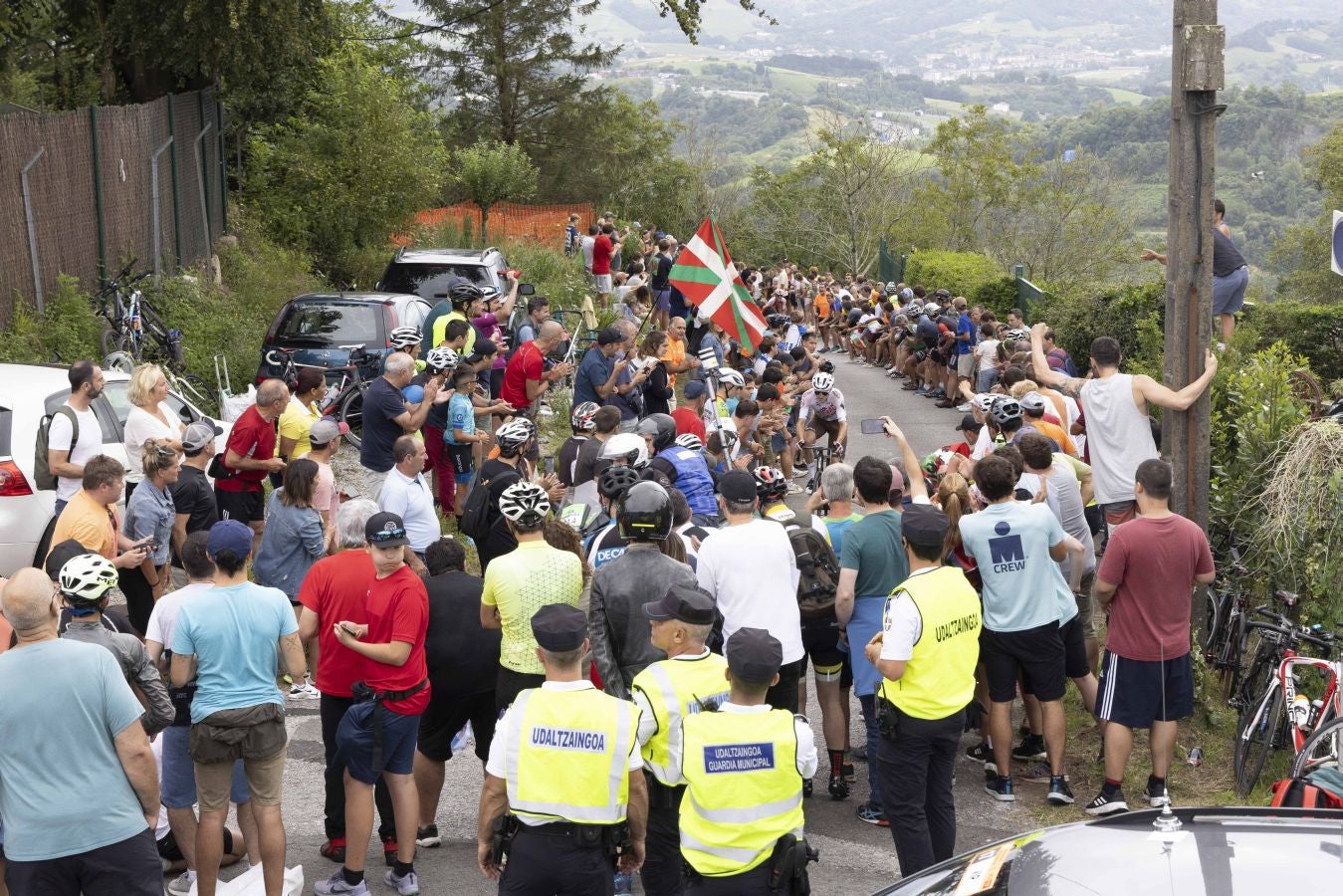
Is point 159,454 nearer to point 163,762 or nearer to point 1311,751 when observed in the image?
point 163,762

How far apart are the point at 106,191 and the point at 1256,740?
15.9 metres

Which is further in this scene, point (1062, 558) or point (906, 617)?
point (1062, 558)

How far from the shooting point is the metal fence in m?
15.6

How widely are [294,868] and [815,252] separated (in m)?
52.7

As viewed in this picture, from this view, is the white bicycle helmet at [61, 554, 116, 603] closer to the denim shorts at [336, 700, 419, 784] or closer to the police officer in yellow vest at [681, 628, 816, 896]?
the denim shorts at [336, 700, 419, 784]

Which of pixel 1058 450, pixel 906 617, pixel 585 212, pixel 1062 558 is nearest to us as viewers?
pixel 906 617

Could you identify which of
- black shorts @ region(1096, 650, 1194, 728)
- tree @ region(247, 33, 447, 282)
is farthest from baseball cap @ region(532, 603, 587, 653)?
tree @ region(247, 33, 447, 282)

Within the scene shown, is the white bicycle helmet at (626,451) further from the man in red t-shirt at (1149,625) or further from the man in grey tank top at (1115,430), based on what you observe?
the man in grey tank top at (1115,430)

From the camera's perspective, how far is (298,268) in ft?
73.8

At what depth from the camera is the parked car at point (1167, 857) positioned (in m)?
3.42

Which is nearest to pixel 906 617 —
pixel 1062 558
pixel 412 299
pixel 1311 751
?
pixel 1062 558

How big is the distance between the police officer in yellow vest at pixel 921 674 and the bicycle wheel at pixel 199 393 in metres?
10.9

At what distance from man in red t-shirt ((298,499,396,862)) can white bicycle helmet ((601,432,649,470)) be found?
7.38 feet

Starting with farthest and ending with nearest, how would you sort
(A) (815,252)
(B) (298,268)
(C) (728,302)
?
1. (A) (815,252)
2. (B) (298,268)
3. (C) (728,302)
